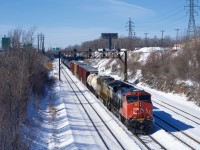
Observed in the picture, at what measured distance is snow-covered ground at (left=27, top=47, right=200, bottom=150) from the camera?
22906 millimetres

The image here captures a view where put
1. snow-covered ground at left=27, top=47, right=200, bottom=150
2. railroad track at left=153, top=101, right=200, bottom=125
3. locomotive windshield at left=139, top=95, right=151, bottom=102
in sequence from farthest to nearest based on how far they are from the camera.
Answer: railroad track at left=153, top=101, right=200, bottom=125 < locomotive windshield at left=139, top=95, right=151, bottom=102 < snow-covered ground at left=27, top=47, right=200, bottom=150

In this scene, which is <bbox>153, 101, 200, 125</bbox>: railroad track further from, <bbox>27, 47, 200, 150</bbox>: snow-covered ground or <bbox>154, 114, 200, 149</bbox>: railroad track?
<bbox>154, 114, 200, 149</bbox>: railroad track

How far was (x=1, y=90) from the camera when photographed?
2425 cm

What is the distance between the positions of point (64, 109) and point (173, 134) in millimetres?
14685

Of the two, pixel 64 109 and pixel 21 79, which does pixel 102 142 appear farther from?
pixel 64 109

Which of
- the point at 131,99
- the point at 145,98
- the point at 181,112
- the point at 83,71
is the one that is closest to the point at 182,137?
the point at 145,98

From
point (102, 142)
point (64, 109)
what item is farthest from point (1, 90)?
point (64, 109)

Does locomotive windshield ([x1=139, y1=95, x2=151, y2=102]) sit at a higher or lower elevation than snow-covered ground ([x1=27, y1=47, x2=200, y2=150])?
higher

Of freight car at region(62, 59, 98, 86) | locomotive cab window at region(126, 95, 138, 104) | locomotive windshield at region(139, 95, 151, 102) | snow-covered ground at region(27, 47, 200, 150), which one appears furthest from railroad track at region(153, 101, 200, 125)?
freight car at region(62, 59, 98, 86)

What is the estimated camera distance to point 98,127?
93.5ft

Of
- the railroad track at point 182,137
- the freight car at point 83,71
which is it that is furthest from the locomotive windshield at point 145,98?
the freight car at point 83,71

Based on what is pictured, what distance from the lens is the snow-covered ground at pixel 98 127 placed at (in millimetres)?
22906

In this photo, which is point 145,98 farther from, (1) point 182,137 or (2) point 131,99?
(1) point 182,137

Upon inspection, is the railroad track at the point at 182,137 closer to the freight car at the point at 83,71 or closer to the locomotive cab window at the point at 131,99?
the locomotive cab window at the point at 131,99
